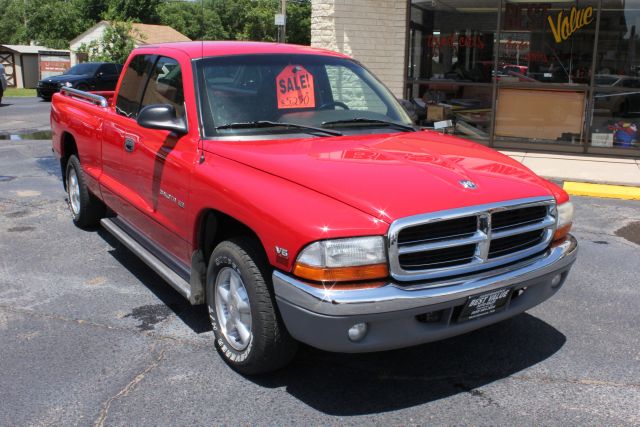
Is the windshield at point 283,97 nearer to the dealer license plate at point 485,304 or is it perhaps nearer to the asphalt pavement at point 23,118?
the dealer license plate at point 485,304

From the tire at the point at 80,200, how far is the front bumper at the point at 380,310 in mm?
3828

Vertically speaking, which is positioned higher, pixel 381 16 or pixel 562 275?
pixel 381 16

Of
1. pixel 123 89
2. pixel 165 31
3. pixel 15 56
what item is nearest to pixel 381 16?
pixel 123 89

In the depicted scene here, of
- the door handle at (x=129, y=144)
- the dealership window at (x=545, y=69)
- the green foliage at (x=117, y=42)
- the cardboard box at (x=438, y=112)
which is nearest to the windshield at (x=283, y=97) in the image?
the door handle at (x=129, y=144)

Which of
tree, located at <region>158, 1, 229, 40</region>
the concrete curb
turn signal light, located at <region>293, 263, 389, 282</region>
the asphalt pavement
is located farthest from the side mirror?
tree, located at <region>158, 1, 229, 40</region>

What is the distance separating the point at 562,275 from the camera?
3.83m

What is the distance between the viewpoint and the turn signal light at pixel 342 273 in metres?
3.02

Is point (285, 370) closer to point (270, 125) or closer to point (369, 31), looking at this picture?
point (270, 125)

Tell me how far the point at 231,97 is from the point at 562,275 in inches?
93.5

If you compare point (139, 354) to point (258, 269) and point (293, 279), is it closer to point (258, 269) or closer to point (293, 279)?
point (258, 269)

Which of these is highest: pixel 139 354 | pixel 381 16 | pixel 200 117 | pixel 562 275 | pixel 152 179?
pixel 381 16

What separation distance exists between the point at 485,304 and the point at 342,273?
2.76 feet

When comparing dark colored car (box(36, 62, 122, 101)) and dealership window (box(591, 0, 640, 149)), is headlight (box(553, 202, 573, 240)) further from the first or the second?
dark colored car (box(36, 62, 122, 101))

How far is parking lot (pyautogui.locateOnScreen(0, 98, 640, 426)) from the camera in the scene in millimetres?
3350
